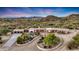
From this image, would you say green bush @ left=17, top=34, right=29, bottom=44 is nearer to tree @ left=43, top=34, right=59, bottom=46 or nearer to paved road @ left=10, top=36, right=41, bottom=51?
paved road @ left=10, top=36, right=41, bottom=51

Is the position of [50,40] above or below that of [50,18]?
below

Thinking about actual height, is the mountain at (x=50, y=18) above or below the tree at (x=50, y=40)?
above

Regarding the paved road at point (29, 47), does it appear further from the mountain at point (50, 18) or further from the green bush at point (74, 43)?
the green bush at point (74, 43)

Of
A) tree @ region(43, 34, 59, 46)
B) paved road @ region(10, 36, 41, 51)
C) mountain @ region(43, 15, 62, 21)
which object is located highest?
mountain @ region(43, 15, 62, 21)

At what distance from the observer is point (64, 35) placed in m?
2.25

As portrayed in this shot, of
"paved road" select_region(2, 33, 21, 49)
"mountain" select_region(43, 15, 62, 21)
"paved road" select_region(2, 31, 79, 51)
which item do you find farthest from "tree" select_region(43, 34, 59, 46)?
"paved road" select_region(2, 33, 21, 49)

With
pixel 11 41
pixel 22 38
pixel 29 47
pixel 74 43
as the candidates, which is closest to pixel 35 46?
pixel 29 47

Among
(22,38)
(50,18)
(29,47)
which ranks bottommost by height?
(29,47)

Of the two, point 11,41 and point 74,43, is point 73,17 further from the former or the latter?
point 11,41

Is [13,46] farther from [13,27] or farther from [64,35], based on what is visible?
[64,35]

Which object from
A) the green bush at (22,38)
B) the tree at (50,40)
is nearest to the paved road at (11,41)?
the green bush at (22,38)

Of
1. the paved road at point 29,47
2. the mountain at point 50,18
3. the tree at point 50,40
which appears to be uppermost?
the mountain at point 50,18
